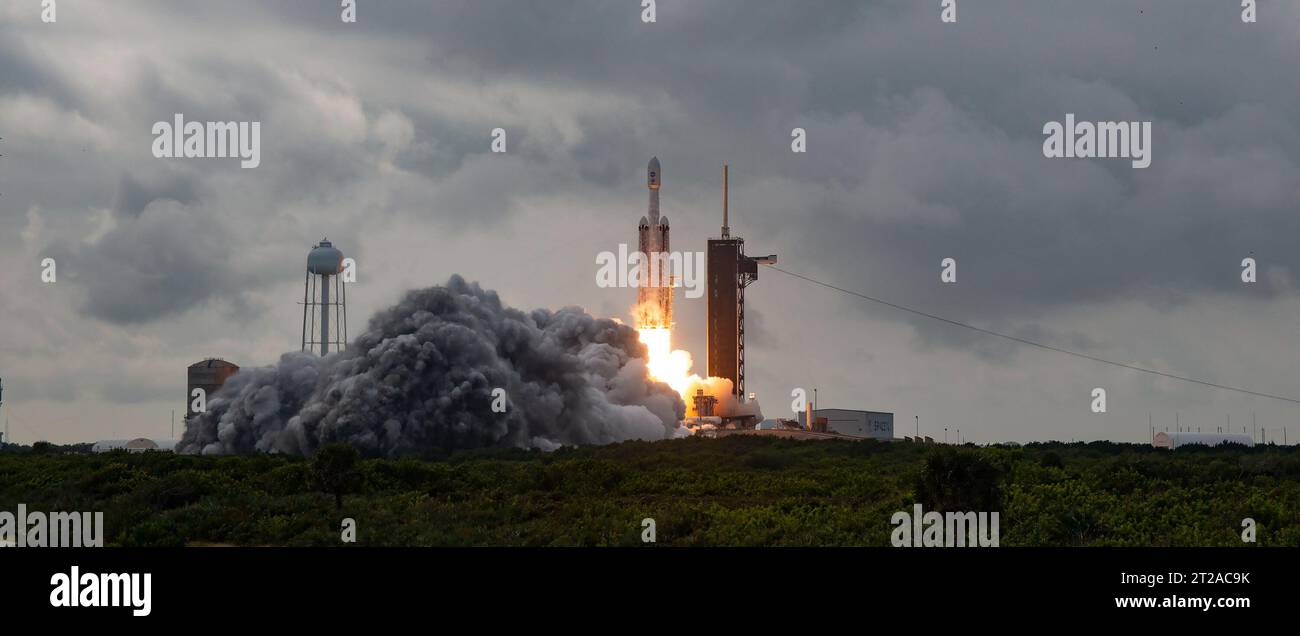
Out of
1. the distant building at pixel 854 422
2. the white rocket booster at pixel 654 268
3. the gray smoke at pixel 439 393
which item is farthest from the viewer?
the distant building at pixel 854 422

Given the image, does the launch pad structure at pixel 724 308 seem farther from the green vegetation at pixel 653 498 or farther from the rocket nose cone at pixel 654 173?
the green vegetation at pixel 653 498

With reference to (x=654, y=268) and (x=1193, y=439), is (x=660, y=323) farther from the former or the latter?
(x=1193, y=439)

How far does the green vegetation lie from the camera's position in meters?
42.3

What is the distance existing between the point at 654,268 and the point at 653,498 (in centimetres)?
6979

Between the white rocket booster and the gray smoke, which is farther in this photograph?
the white rocket booster

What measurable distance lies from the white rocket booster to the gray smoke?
25.3 ft

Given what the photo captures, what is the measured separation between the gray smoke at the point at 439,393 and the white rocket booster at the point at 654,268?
7708 millimetres

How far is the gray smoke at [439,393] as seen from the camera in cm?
9788

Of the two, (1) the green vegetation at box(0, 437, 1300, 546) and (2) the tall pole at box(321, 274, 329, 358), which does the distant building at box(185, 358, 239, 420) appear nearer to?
(2) the tall pole at box(321, 274, 329, 358)

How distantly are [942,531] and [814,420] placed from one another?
92192 millimetres

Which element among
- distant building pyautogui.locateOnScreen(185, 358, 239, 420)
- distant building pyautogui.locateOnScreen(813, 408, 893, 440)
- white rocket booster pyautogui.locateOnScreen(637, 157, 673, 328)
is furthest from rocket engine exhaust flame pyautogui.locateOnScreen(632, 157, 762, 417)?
distant building pyautogui.locateOnScreen(185, 358, 239, 420)

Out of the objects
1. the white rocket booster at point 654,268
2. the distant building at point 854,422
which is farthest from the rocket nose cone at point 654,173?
the distant building at point 854,422

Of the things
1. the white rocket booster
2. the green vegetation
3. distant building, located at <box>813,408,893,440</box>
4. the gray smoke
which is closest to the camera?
the green vegetation

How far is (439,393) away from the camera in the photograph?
100m
